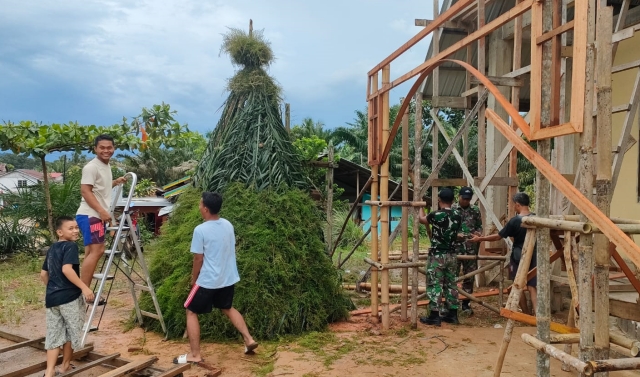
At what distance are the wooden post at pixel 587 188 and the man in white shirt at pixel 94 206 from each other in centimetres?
399

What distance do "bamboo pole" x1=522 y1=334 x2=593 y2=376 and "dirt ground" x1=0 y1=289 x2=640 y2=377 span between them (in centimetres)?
156

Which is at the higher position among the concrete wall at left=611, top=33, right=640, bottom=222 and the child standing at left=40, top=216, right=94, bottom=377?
the concrete wall at left=611, top=33, right=640, bottom=222

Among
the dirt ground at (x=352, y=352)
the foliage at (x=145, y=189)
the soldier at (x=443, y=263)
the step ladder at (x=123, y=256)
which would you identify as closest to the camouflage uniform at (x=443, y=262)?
the soldier at (x=443, y=263)

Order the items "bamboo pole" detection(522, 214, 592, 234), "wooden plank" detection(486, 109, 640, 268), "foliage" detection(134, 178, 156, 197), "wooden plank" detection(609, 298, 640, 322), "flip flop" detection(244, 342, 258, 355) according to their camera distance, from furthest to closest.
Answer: "foliage" detection(134, 178, 156, 197) → "flip flop" detection(244, 342, 258, 355) → "wooden plank" detection(609, 298, 640, 322) → "bamboo pole" detection(522, 214, 592, 234) → "wooden plank" detection(486, 109, 640, 268)

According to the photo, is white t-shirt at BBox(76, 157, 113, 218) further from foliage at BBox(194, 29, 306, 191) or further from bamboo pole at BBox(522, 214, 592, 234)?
bamboo pole at BBox(522, 214, 592, 234)

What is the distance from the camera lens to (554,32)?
2.88 meters

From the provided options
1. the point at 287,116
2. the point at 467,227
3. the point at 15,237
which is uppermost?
the point at 287,116

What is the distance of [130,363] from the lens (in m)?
3.87

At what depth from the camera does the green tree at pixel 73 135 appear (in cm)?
999

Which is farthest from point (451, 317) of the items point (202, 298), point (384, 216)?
point (202, 298)

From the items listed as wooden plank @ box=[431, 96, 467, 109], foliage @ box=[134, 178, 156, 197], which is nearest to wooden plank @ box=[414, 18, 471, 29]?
wooden plank @ box=[431, 96, 467, 109]

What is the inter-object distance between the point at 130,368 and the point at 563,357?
120 inches

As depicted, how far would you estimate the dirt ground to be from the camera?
14.6 feet

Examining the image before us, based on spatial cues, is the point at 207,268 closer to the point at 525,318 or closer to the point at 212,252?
the point at 212,252
